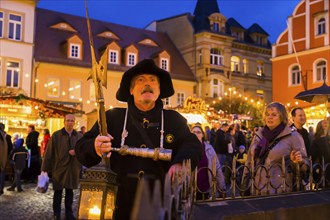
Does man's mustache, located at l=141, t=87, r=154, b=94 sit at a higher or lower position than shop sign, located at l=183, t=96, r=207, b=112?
lower

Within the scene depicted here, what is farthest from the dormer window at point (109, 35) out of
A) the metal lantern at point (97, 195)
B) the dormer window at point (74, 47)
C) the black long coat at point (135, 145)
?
the metal lantern at point (97, 195)

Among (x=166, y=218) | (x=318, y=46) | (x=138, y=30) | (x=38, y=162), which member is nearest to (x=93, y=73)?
(x=166, y=218)

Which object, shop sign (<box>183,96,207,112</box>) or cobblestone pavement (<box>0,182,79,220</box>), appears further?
shop sign (<box>183,96,207,112</box>)

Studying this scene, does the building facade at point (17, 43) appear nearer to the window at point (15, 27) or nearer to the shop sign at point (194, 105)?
the window at point (15, 27)

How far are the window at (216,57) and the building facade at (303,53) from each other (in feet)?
23.8

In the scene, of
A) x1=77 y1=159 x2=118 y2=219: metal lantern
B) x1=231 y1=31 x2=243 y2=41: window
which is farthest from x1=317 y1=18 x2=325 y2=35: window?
x1=77 y1=159 x2=118 y2=219: metal lantern

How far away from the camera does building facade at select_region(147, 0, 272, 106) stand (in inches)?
1435

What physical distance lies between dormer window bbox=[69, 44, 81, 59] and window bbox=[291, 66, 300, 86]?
1491cm

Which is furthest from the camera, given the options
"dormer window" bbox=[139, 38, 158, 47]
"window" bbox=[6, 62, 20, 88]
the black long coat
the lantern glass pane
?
"dormer window" bbox=[139, 38, 158, 47]

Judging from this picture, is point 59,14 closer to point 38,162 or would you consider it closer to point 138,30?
point 138,30

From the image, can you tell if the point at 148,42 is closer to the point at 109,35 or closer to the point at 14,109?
the point at 109,35

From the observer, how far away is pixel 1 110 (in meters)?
16.1

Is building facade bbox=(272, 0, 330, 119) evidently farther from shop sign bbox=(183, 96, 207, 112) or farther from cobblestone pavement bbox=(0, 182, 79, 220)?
cobblestone pavement bbox=(0, 182, 79, 220)

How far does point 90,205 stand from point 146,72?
3.40 ft
